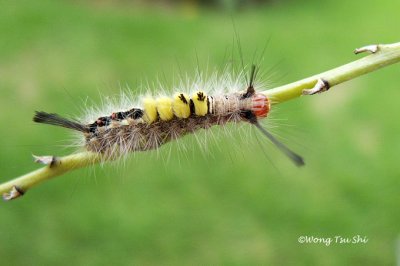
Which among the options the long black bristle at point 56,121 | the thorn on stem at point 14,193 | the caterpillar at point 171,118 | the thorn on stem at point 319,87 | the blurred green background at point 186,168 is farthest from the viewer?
the blurred green background at point 186,168

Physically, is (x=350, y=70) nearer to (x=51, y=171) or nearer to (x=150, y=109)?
(x=150, y=109)

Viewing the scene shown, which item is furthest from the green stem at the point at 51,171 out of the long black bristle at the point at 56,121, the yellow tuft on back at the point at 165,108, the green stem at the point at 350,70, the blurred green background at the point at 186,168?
the blurred green background at the point at 186,168

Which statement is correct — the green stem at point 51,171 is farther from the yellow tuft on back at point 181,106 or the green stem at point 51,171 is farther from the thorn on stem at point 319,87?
the thorn on stem at point 319,87

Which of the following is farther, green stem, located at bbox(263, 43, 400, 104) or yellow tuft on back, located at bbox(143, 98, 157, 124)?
yellow tuft on back, located at bbox(143, 98, 157, 124)

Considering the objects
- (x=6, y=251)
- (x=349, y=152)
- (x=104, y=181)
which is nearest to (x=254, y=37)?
(x=349, y=152)

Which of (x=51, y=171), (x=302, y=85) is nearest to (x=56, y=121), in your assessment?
(x=51, y=171)

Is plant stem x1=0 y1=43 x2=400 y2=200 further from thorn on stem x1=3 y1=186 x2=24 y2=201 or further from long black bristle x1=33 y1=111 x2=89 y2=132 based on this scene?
long black bristle x1=33 y1=111 x2=89 y2=132

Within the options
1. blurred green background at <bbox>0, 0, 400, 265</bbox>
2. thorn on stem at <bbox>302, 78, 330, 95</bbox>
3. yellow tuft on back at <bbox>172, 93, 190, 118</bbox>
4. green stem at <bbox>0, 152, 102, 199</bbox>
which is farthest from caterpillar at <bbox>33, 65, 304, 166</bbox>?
blurred green background at <bbox>0, 0, 400, 265</bbox>
